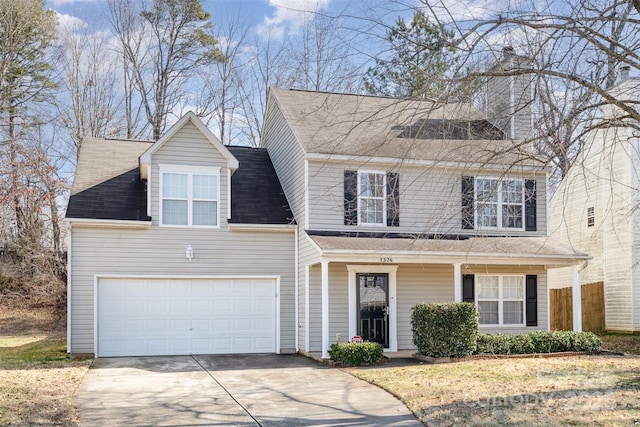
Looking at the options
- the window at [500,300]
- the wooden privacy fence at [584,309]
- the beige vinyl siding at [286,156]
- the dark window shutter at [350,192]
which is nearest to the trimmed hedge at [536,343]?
the window at [500,300]

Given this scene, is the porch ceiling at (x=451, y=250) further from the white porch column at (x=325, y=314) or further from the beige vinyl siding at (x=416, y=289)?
the beige vinyl siding at (x=416, y=289)

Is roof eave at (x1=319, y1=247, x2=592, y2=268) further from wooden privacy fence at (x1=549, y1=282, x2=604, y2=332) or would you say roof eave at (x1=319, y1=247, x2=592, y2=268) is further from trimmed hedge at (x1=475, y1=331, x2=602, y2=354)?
wooden privacy fence at (x1=549, y1=282, x2=604, y2=332)

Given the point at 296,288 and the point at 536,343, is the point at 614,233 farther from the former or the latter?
the point at 296,288

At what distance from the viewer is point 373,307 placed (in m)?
17.1

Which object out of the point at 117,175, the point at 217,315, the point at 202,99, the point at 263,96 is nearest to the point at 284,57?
the point at 263,96

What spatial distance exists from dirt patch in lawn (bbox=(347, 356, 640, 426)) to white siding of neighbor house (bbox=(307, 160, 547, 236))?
4.27 meters

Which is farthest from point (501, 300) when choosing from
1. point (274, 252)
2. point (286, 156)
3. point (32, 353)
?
point (32, 353)

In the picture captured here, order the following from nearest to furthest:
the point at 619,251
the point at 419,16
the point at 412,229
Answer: the point at 419,16
the point at 412,229
the point at 619,251

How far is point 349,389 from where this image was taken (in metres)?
11.5

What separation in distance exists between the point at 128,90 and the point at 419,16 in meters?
25.0

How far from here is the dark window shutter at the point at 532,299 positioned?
18391mm

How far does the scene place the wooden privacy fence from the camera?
21984 millimetres

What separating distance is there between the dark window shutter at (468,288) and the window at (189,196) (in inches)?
271

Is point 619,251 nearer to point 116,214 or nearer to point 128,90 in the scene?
point 116,214
